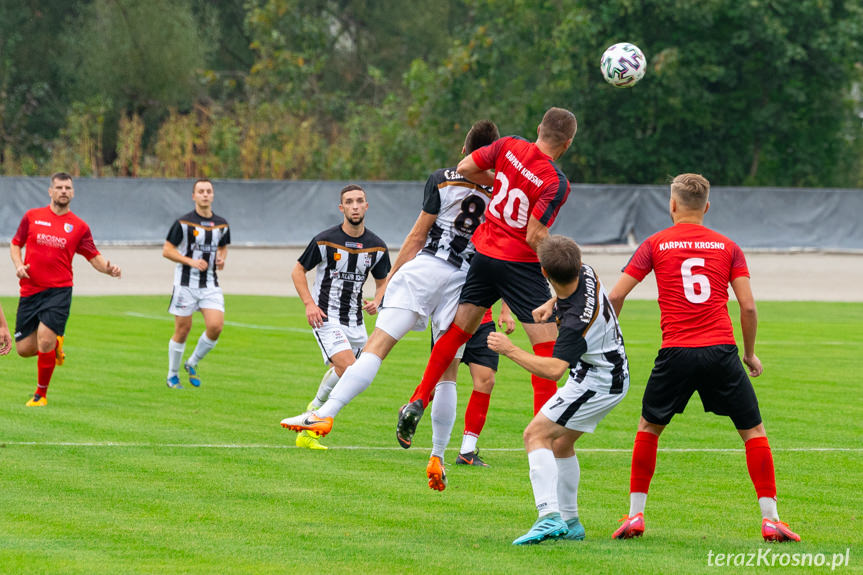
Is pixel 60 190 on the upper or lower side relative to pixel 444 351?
upper

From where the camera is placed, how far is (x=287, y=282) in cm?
3108

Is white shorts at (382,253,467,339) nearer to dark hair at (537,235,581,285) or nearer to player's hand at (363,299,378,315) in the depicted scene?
player's hand at (363,299,378,315)

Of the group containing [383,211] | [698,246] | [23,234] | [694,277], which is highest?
[698,246]

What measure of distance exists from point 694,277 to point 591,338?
2.37 ft

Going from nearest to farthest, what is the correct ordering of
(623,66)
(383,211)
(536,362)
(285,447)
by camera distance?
(536,362) → (285,447) → (623,66) → (383,211)

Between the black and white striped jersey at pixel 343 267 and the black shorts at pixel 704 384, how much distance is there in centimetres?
467

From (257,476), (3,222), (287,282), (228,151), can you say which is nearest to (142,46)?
(228,151)

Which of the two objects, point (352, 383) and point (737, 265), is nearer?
point (737, 265)

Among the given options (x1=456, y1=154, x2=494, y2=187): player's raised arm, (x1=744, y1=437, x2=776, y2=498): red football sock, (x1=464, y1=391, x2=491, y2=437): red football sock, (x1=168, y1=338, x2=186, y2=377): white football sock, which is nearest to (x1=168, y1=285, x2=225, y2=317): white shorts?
(x1=168, y1=338, x2=186, y2=377): white football sock

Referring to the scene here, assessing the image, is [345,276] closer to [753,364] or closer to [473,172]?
[473,172]

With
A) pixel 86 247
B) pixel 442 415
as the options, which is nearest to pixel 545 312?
pixel 442 415

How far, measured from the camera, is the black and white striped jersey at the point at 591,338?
20.7ft

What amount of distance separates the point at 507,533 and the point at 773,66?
38250 millimetres

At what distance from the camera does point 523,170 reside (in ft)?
25.7
